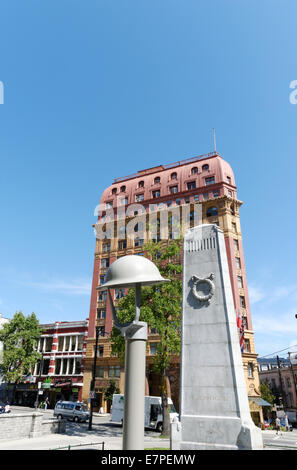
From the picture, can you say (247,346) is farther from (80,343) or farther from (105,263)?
(80,343)

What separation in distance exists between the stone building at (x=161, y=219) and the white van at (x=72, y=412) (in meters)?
9.98

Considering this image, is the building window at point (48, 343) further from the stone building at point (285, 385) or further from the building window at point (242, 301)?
A: the stone building at point (285, 385)

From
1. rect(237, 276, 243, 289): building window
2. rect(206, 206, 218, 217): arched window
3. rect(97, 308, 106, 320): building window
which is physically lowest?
rect(97, 308, 106, 320): building window

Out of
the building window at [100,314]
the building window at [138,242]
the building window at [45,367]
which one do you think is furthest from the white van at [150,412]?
the building window at [45,367]

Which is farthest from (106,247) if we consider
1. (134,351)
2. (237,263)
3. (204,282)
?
(134,351)

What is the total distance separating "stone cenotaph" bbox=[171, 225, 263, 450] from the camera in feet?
40.1

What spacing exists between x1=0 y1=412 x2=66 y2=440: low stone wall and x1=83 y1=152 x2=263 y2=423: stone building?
21.7 metres

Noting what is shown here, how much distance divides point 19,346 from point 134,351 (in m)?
52.2

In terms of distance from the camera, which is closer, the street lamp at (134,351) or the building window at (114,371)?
the street lamp at (134,351)

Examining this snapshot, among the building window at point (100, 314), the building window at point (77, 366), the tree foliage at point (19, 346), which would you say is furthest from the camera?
the building window at point (77, 366)

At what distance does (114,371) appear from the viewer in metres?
45.6

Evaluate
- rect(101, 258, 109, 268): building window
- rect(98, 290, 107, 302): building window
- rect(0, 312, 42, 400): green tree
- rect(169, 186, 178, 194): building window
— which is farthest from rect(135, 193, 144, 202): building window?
rect(0, 312, 42, 400): green tree

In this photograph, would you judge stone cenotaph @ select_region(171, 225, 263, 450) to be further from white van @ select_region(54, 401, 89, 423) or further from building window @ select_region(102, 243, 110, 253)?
building window @ select_region(102, 243, 110, 253)

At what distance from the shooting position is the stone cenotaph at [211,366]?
12.2 meters
